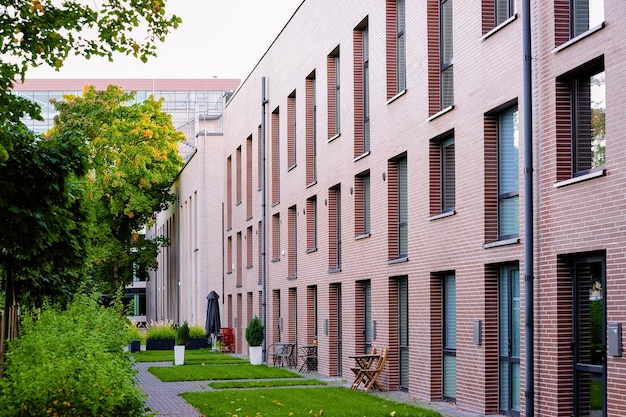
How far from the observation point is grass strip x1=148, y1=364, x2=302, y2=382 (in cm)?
2755

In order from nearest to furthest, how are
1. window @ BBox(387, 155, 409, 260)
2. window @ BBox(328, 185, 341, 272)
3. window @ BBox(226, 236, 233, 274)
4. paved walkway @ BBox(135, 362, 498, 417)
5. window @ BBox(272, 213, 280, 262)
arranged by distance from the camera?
paved walkway @ BBox(135, 362, 498, 417) → window @ BBox(387, 155, 409, 260) → window @ BBox(328, 185, 341, 272) → window @ BBox(272, 213, 280, 262) → window @ BBox(226, 236, 233, 274)

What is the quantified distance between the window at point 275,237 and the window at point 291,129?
2810mm

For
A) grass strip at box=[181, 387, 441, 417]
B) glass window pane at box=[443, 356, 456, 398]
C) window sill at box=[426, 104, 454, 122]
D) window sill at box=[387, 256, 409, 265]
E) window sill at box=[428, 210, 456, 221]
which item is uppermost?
window sill at box=[426, 104, 454, 122]

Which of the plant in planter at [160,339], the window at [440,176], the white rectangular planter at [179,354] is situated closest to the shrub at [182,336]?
the white rectangular planter at [179,354]

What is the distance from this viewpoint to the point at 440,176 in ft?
66.8

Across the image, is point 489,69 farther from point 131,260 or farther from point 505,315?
point 131,260

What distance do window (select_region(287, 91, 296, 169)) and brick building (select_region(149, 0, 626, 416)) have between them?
56mm

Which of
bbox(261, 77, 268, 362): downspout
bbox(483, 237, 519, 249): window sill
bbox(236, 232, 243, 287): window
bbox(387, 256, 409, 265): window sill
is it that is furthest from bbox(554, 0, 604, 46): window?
bbox(236, 232, 243, 287): window

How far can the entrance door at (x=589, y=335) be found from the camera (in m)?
14.2

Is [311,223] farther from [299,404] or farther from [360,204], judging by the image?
[299,404]

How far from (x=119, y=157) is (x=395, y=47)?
30.6 metres

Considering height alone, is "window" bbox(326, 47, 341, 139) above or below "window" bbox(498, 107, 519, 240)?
above

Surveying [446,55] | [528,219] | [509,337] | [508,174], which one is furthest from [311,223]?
[528,219]

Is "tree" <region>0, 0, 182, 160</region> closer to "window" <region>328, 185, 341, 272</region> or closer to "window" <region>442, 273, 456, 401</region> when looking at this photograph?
"window" <region>442, 273, 456, 401</region>
